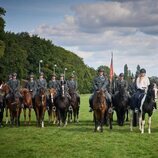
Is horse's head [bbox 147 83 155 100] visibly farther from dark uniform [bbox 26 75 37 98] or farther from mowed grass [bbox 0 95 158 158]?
dark uniform [bbox 26 75 37 98]

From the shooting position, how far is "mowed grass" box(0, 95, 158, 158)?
14531 millimetres

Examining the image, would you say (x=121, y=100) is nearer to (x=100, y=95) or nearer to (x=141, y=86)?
(x=141, y=86)

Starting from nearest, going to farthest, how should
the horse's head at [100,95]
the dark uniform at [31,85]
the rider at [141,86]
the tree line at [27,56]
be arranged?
the horse's head at [100,95], the rider at [141,86], the dark uniform at [31,85], the tree line at [27,56]

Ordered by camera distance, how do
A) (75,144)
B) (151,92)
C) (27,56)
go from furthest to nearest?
(27,56) → (151,92) → (75,144)

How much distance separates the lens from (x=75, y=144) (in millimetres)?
16766

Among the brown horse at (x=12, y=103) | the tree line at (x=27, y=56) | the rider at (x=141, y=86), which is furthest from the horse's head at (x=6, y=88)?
the tree line at (x=27, y=56)

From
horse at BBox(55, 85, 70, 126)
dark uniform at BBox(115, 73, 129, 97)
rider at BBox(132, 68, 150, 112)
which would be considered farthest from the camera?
horse at BBox(55, 85, 70, 126)

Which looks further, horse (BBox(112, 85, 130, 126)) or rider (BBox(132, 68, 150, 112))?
horse (BBox(112, 85, 130, 126))

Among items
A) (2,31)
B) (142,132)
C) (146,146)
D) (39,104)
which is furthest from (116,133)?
(2,31)

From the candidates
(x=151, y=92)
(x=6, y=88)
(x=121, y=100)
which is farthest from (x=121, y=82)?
(x=6, y=88)

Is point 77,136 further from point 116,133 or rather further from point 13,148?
point 13,148

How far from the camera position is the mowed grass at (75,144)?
14.5 metres

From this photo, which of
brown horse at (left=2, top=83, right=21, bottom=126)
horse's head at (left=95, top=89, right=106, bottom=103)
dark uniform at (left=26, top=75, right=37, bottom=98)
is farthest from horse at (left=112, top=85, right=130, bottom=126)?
brown horse at (left=2, top=83, right=21, bottom=126)

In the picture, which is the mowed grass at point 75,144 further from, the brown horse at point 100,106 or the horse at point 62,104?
the horse at point 62,104
